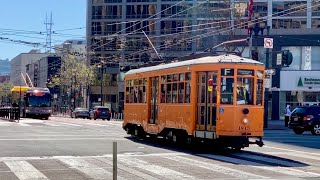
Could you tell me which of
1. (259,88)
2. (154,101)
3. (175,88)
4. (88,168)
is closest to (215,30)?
(154,101)

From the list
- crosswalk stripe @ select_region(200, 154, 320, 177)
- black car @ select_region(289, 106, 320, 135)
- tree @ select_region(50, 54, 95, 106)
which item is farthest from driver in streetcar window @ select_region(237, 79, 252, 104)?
tree @ select_region(50, 54, 95, 106)

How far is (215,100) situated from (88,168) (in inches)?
220

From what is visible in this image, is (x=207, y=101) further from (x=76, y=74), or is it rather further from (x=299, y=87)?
(x=76, y=74)

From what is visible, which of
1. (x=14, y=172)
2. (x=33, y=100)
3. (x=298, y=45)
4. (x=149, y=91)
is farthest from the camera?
(x=298, y=45)

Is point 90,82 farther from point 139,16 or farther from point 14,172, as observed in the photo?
point 14,172

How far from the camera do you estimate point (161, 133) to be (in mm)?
22062

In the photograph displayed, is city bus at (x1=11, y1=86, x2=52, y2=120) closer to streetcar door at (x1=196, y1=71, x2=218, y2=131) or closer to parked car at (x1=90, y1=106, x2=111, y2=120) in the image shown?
parked car at (x1=90, y1=106, x2=111, y2=120)

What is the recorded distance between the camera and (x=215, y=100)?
725 inches

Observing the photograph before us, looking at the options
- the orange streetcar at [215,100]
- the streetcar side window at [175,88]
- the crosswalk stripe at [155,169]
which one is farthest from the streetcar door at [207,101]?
the crosswalk stripe at [155,169]

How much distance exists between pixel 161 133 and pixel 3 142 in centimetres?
580

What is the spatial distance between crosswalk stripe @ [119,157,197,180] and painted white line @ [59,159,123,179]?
107cm

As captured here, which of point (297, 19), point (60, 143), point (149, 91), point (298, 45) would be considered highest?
point (297, 19)

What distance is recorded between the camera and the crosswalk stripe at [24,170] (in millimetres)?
12643

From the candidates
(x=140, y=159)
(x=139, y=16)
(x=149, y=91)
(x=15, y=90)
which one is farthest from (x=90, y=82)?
(x=140, y=159)
